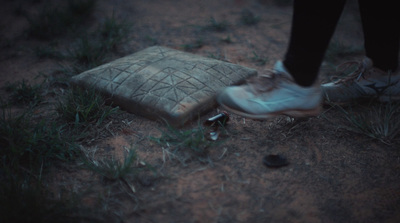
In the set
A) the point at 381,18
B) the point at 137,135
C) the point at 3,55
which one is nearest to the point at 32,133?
the point at 137,135

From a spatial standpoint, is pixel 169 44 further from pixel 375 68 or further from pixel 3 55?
pixel 375 68

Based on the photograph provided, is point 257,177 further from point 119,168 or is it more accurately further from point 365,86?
point 365,86

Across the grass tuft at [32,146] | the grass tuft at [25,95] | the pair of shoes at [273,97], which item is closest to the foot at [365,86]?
the pair of shoes at [273,97]

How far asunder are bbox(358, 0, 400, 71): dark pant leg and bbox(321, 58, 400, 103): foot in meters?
0.04

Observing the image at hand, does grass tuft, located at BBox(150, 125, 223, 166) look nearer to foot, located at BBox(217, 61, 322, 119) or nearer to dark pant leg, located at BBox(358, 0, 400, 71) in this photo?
foot, located at BBox(217, 61, 322, 119)

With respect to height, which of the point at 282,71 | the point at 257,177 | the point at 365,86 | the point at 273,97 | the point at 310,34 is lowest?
the point at 257,177

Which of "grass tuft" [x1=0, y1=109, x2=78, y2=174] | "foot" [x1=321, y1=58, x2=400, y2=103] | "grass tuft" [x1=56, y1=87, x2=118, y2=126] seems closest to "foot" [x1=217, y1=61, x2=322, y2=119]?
"foot" [x1=321, y1=58, x2=400, y2=103]

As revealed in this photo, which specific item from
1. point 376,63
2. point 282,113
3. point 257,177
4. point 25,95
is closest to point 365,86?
point 376,63

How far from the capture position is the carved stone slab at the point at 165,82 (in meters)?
1.59

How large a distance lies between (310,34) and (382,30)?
50 centimetres

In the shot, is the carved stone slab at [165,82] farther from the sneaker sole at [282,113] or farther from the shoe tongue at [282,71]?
the shoe tongue at [282,71]

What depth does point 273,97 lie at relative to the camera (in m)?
1.39

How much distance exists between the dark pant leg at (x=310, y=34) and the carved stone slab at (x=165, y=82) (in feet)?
1.67

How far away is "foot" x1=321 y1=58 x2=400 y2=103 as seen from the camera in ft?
5.43
